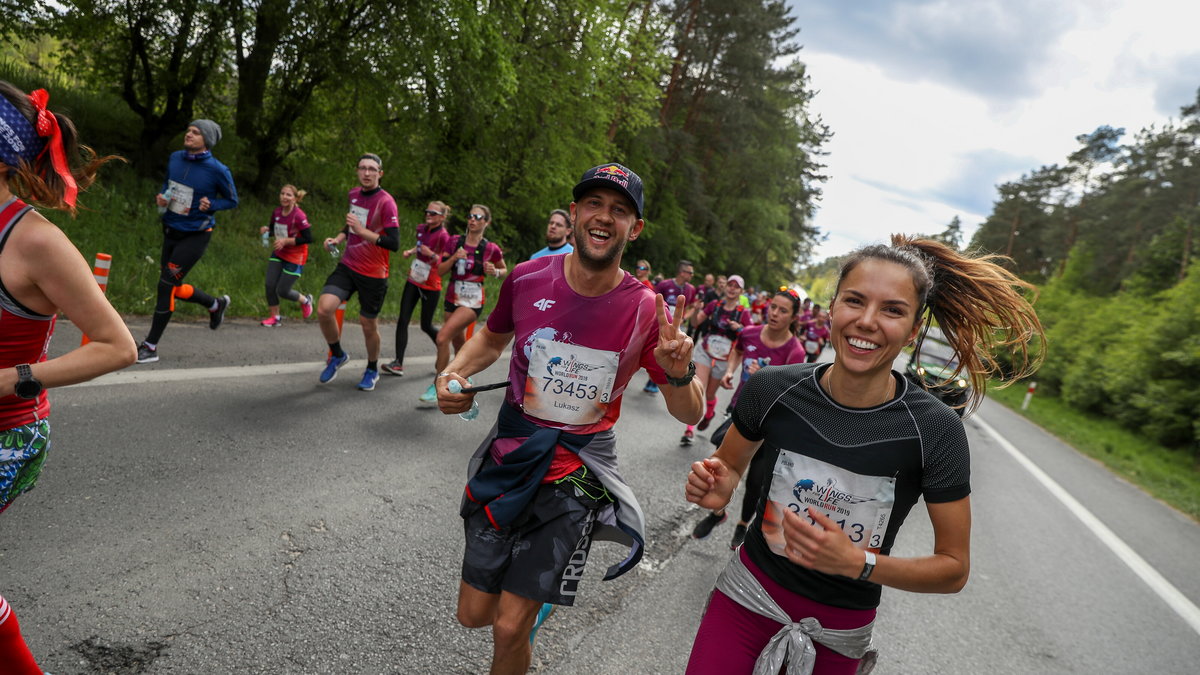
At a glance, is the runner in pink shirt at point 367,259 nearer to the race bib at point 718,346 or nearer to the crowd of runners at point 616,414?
the race bib at point 718,346

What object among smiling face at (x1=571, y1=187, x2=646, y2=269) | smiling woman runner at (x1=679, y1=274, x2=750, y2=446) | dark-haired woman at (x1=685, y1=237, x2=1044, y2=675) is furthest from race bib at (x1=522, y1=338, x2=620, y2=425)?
smiling woman runner at (x1=679, y1=274, x2=750, y2=446)

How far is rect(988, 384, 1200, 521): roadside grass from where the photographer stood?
12453 millimetres

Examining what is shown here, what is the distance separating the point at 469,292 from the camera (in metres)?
7.31

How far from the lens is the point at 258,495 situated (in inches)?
155

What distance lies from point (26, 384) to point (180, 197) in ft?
17.6

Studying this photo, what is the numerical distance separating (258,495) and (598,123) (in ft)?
68.8

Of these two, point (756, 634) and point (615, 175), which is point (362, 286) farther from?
point (756, 634)

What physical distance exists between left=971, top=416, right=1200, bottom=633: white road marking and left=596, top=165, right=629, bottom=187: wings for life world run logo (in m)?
5.90

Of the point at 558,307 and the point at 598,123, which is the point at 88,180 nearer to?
the point at 558,307

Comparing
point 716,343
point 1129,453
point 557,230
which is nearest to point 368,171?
point 557,230

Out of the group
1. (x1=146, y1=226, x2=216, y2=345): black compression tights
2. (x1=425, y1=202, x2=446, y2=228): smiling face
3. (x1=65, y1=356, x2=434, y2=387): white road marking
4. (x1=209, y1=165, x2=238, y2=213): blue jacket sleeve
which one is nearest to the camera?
(x1=65, y1=356, x2=434, y2=387): white road marking

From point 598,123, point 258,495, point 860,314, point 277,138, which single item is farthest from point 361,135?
point 860,314

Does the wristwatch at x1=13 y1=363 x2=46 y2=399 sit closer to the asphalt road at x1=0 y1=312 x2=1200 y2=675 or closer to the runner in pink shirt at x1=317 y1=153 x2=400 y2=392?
the asphalt road at x1=0 y1=312 x2=1200 y2=675

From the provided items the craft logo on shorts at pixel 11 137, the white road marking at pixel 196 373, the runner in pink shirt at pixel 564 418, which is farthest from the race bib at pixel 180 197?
Answer: the runner in pink shirt at pixel 564 418
